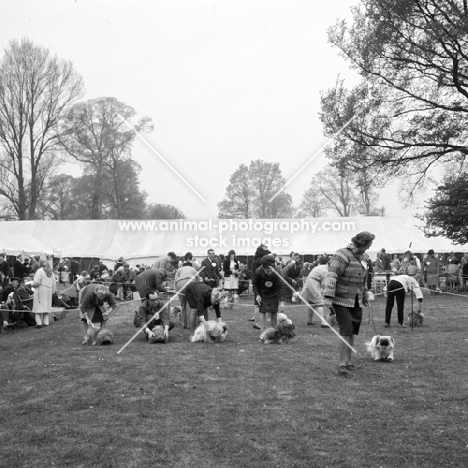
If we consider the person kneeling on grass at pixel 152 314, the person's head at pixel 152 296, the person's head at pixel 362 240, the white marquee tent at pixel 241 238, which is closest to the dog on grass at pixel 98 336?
the person kneeling on grass at pixel 152 314

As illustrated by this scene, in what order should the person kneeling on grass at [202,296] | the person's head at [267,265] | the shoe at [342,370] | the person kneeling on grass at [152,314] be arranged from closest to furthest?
the shoe at [342,370] < the person's head at [267,265] < the person kneeling on grass at [202,296] < the person kneeling on grass at [152,314]

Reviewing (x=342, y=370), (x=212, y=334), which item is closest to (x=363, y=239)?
(x=342, y=370)

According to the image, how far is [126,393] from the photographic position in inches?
293

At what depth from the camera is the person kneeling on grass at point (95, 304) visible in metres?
12.0

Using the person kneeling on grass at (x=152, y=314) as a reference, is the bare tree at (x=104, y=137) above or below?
above

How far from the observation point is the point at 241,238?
33.2 meters

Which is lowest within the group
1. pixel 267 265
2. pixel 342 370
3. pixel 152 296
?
pixel 342 370

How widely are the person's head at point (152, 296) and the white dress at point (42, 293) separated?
441 centimetres

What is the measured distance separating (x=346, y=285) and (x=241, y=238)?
81.3 ft

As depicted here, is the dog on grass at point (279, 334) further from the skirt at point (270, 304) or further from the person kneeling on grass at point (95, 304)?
the person kneeling on grass at point (95, 304)

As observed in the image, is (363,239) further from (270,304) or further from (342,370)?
(270,304)

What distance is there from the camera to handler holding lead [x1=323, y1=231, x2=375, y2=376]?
8.35 metres

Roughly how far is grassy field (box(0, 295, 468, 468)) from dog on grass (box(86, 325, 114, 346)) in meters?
0.36

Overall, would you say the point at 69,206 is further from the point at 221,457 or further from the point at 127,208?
the point at 221,457
